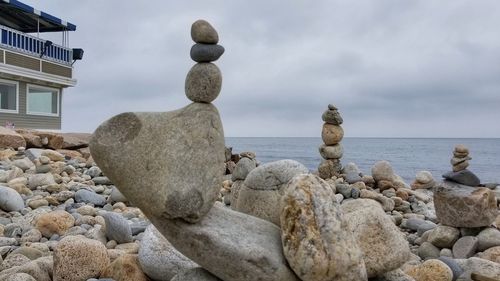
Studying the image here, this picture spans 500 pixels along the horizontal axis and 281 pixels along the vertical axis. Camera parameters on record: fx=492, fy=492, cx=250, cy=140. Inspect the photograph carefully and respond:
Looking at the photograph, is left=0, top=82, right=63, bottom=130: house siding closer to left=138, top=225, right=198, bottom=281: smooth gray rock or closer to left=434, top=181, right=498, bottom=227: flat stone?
left=434, top=181, right=498, bottom=227: flat stone

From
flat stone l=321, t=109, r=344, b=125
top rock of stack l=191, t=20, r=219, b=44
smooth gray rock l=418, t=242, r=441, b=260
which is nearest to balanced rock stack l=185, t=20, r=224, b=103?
top rock of stack l=191, t=20, r=219, b=44

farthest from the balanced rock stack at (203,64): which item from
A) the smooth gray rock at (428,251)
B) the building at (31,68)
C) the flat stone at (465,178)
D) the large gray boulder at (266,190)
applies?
the building at (31,68)

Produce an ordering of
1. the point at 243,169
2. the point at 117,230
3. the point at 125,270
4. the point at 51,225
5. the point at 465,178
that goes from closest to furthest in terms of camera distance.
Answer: the point at 125,270 < the point at 117,230 < the point at 51,225 < the point at 465,178 < the point at 243,169

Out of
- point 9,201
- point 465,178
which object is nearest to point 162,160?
point 9,201

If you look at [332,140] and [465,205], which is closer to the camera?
[465,205]

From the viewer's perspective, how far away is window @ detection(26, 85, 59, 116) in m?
24.2

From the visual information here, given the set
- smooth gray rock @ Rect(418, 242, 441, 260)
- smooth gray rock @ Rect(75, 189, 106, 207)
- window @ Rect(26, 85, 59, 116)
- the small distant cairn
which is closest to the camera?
smooth gray rock @ Rect(418, 242, 441, 260)

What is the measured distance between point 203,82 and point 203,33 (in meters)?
A: 0.34

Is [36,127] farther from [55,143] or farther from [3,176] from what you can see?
[3,176]

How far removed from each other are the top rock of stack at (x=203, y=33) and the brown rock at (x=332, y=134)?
12.2 metres

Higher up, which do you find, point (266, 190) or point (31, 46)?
point (31, 46)

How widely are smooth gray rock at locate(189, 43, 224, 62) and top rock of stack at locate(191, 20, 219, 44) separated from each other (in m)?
0.03

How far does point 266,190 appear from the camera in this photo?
4594 mm

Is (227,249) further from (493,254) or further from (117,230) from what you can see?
(493,254)
